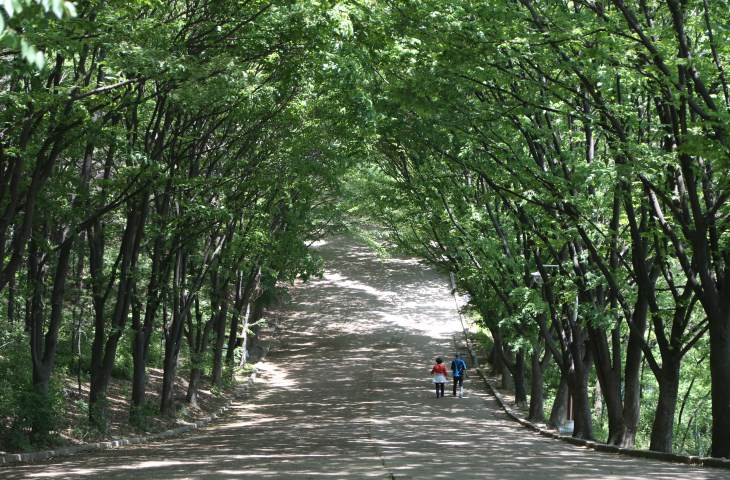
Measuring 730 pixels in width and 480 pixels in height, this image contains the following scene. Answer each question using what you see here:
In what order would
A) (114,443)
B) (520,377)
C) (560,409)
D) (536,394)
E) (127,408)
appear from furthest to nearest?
(520,377) → (536,394) → (560,409) → (127,408) → (114,443)

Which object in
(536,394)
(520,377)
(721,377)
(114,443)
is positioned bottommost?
(114,443)

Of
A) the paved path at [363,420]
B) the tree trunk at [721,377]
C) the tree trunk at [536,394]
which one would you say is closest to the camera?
the paved path at [363,420]

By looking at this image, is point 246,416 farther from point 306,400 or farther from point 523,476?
point 523,476

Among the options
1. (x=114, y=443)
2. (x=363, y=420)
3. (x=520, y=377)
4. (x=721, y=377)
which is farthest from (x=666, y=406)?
(x=520, y=377)

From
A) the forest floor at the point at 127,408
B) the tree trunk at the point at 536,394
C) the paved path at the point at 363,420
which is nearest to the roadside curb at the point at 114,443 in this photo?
the forest floor at the point at 127,408

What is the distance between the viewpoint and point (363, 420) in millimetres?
22375

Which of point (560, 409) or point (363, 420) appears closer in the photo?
point (560, 409)

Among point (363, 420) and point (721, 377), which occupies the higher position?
point (721, 377)

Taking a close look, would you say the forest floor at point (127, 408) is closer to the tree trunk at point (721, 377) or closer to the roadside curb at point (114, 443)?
the roadside curb at point (114, 443)

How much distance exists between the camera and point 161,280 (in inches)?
760

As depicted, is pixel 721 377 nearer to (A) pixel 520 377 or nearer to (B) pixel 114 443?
(B) pixel 114 443

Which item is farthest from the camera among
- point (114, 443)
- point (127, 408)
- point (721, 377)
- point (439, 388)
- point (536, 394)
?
point (439, 388)

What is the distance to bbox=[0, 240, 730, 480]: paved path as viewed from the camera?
1010 cm

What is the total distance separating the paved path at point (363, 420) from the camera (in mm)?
10102
